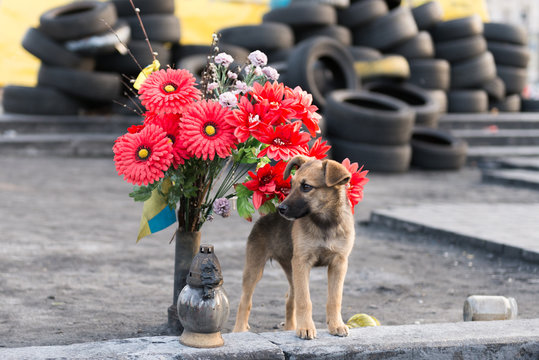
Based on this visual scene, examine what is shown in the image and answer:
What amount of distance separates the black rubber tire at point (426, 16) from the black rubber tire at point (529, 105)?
411 centimetres

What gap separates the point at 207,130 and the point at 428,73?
13557 mm

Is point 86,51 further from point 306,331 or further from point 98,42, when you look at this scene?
point 306,331

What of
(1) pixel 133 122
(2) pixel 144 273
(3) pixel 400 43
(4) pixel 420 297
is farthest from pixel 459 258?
(3) pixel 400 43

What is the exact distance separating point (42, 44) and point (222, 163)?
1100 cm

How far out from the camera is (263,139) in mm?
3289

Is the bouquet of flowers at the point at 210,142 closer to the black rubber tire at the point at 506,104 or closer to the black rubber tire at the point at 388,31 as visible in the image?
the black rubber tire at the point at 388,31

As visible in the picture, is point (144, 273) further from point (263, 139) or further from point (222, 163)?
point (263, 139)

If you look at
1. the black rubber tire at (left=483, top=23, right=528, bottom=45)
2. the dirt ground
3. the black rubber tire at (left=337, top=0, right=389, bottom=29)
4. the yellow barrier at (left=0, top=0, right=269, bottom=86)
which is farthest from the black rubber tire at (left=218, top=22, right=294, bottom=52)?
the dirt ground

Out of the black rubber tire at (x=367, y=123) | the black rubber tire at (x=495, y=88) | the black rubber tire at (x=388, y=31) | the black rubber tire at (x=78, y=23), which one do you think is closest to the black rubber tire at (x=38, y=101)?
the black rubber tire at (x=78, y=23)

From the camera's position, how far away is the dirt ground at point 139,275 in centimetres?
404

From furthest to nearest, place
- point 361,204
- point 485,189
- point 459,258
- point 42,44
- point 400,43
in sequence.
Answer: point 400,43, point 42,44, point 485,189, point 361,204, point 459,258

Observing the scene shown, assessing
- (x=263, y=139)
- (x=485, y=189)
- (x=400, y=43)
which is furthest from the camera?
(x=400, y=43)

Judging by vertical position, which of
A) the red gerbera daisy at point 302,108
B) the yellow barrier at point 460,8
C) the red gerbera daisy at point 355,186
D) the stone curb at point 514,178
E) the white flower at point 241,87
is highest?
the yellow barrier at point 460,8

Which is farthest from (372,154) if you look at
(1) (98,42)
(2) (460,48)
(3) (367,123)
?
(2) (460,48)
